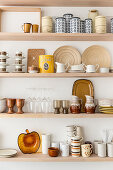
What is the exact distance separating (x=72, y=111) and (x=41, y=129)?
37cm

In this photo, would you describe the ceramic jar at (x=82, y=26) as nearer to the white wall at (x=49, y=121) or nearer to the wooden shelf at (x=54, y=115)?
the white wall at (x=49, y=121)

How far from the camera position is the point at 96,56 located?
213 cm

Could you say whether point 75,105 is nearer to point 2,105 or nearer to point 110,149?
point 110,149

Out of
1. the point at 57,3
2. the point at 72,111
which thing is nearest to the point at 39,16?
the point at 57,3

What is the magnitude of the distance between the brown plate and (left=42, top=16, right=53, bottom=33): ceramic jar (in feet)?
1.77

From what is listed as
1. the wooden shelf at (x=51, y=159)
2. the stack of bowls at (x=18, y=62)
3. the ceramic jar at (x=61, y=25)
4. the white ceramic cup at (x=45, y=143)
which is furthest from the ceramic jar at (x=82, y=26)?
the wooden shelf at (x=51, y=159)

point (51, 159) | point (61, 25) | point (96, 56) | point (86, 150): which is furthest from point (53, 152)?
point (61, 25)

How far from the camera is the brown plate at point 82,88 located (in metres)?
2.10

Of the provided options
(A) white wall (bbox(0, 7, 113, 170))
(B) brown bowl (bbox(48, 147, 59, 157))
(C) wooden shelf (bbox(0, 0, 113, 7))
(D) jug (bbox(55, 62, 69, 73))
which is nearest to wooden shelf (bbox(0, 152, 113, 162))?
(B) brown bowl (bbox(48, 147, 59, 157))

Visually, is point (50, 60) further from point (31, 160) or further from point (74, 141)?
point (31, 160)

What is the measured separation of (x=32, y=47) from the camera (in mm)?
2141

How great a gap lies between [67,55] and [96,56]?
10.8 inches

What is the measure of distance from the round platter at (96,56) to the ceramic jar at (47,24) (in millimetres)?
396

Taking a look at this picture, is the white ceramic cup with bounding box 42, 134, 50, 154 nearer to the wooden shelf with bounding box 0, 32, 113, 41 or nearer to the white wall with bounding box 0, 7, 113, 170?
the white wall with bounding box 0, 7, 113, 170
